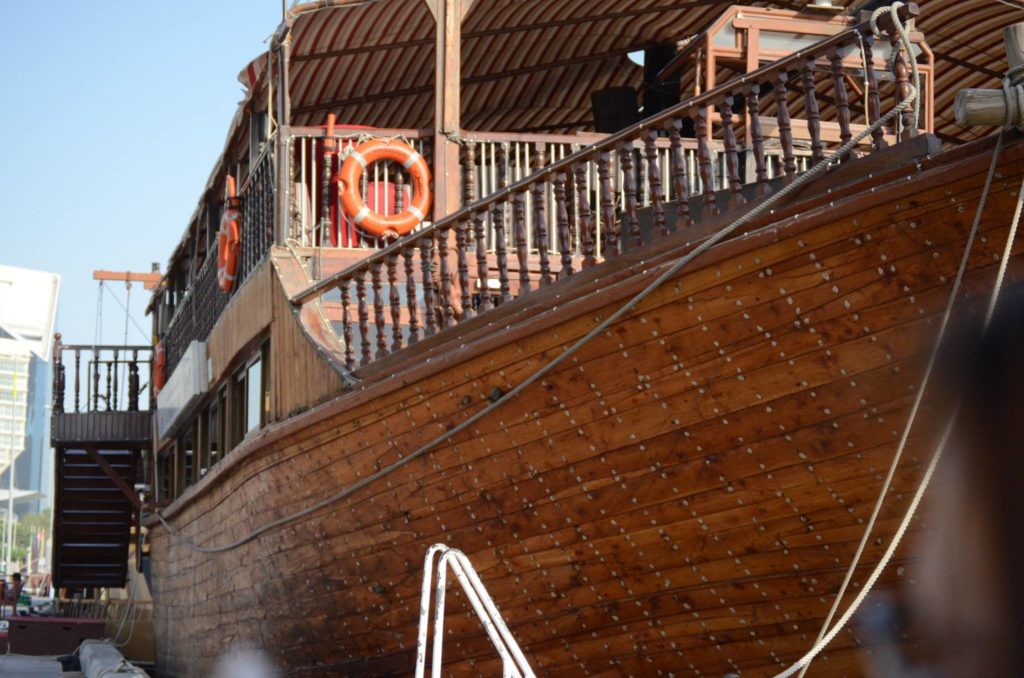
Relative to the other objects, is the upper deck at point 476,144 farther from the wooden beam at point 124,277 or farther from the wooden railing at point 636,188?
the wooden beam at point 124,277

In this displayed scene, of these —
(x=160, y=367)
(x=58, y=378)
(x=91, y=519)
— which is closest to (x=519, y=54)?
(x=160, y=367)

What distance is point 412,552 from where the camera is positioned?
6531 millimetres

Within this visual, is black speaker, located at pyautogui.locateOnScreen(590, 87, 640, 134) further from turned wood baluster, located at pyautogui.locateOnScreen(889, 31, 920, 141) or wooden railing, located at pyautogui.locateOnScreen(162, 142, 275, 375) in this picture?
turned wood baluster, located at pyautogui.locateOnScreen(889, 31, 920, 141)

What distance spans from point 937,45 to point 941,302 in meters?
8.11

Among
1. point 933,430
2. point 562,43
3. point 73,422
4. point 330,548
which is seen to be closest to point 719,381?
point 933,430

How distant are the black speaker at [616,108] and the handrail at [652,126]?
5.15 metres

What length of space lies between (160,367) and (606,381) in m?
11.6

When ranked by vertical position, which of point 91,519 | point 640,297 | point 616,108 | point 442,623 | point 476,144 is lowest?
point 442,623

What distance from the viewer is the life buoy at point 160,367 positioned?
1596 cm

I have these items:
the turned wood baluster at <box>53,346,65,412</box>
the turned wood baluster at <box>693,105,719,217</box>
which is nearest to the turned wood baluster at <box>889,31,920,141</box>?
the turned wood baluster at <box>693,105,719,217</box>

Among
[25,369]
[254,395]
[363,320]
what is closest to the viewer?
[363,320]

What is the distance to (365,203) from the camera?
878 cm

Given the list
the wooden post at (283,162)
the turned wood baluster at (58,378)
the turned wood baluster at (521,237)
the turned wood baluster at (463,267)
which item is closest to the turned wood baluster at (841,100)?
the turned wood baluster at (521,237)

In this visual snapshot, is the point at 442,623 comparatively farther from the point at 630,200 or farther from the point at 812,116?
the point at 812,116
